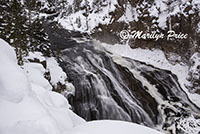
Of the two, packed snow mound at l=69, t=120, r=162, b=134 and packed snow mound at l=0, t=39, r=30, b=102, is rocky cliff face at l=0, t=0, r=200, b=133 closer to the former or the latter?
packed snow mound at l=0, t=39, r=30, b=102

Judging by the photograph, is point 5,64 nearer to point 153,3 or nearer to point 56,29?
point 153,3

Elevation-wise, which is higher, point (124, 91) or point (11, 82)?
point (11, 82)

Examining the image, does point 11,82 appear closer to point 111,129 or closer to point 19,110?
point 19,110

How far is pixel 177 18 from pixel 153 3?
3038mm

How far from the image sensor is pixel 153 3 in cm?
1677

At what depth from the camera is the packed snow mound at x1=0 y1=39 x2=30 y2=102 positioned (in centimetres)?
269

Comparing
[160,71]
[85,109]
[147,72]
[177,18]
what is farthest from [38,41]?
[177,18]

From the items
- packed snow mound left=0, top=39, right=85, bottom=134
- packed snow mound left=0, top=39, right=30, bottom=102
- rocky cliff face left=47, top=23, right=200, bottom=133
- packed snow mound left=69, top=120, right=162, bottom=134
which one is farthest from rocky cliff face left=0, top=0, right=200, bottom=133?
packed snow mound left=69, top=120, right=162, bottom=134

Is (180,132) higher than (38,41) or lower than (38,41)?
lower

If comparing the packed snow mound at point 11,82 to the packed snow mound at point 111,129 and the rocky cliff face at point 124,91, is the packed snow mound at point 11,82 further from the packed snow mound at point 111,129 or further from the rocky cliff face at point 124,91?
→ the rocky cliff face at point 124,91

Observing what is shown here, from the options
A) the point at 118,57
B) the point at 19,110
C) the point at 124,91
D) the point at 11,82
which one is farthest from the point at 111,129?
the point at 118,57

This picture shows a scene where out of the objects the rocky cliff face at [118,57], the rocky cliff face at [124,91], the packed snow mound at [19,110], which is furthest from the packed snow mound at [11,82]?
the rocky cliff face at [124,91]

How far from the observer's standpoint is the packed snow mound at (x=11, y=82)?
2686mm

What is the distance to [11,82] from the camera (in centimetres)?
287
